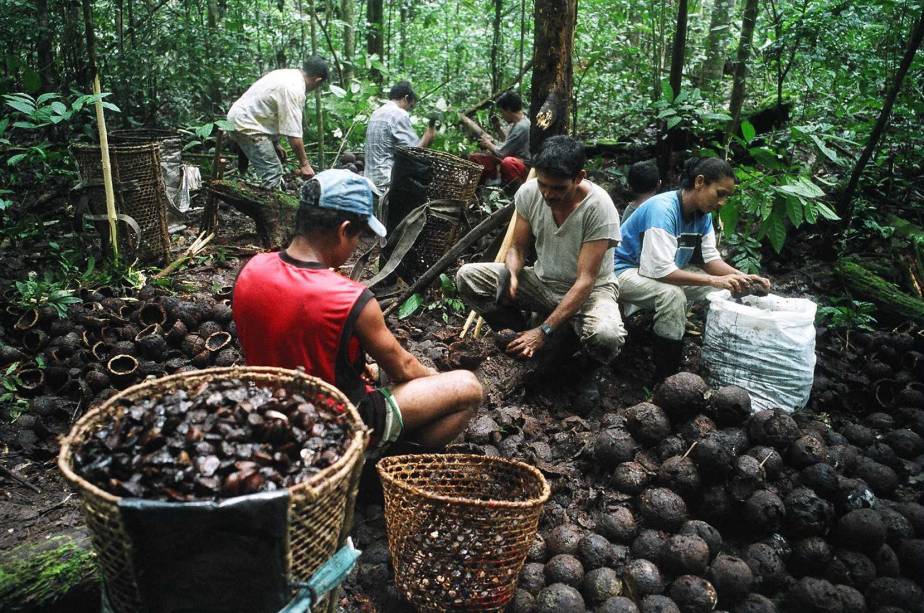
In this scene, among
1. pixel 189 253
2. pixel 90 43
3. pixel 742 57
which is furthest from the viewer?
pixel 742 57

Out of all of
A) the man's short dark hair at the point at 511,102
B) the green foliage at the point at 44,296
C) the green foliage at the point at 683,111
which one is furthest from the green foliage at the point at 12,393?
the green foliage at the point at 683,111

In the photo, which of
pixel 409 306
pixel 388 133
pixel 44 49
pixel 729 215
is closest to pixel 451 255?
pixel 409 306

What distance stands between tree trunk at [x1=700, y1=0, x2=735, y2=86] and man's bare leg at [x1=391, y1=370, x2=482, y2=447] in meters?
8.25

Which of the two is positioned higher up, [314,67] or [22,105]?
[314,67]

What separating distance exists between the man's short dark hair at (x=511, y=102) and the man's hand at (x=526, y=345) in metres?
4.44

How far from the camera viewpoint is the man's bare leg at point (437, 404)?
3121 millimetres

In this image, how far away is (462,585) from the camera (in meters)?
2.71

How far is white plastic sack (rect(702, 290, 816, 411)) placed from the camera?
13.6 ft

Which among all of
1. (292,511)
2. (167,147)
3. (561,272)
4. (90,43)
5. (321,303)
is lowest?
(561,272)

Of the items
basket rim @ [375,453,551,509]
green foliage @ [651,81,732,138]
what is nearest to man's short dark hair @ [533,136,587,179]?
basket rim @ [375,453,551,509]

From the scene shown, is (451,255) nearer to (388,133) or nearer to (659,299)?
(659,299)

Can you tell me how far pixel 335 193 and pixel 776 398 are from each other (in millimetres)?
3256

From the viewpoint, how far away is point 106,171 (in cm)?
523

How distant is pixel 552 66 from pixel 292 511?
16.0 ft
